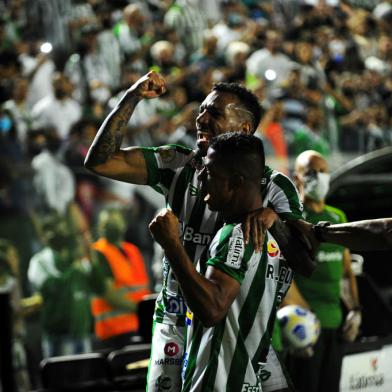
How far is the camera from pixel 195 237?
374 cm

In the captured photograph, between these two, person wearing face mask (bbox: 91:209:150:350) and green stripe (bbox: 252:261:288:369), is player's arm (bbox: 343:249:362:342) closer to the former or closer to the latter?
green stripe (bbox: 252:261:288:369)

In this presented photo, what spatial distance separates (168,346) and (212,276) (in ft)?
3.12

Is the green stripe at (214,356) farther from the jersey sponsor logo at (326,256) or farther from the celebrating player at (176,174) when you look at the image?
the jersey sponsor logo at (326,256)

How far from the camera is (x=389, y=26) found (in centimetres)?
1597

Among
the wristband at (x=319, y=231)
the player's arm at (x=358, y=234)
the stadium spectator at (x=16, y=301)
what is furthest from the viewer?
the stadium spectator at (x=16, y=301)

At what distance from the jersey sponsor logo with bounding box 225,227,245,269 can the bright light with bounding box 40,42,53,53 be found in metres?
7.16

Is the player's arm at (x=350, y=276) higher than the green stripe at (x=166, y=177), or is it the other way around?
the green stripe at (x=166, y=177)

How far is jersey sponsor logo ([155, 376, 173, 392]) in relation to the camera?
372 centimetres

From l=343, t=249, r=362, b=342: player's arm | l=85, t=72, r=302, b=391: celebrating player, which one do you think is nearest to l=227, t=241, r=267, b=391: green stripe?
l=85, t=72, r=302, b=391: celebrating player

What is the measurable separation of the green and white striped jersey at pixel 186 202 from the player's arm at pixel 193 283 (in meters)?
0.72

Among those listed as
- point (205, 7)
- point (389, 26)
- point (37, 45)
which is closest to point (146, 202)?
point (37, 45)

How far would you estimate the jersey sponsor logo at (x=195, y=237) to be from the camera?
3.73 meters

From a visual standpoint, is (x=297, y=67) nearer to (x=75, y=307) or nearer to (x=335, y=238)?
(x=75, y=307)

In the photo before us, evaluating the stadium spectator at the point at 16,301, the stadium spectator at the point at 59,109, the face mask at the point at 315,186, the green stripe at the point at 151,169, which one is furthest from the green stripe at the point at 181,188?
the stadium spectator at the point at 59,109
